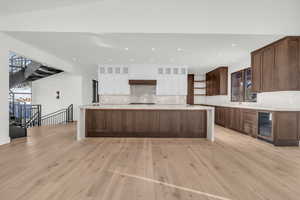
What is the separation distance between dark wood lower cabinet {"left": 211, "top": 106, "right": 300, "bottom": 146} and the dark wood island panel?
1.44 meters

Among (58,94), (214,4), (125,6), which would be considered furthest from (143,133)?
(58,94)

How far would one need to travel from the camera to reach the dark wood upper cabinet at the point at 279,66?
4020mm

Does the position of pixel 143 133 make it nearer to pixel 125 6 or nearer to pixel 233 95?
pixel 125 6

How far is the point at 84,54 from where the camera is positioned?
567 cm

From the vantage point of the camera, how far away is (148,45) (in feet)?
15.6

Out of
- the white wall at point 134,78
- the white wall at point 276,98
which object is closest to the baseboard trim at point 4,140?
the white wall at point 134,78

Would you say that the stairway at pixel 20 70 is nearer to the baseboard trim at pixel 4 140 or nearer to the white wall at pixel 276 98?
the baseboard trim at pixel 4 140

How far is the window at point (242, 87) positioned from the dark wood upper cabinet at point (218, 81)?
Result: 0.35 meters

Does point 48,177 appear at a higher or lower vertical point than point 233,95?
lower

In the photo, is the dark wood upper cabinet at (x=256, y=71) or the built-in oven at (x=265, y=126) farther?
the dark wood upper cabinet at (x=256, y=71)

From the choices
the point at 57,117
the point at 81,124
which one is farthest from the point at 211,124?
the point at 57,117

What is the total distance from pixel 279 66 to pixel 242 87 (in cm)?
244

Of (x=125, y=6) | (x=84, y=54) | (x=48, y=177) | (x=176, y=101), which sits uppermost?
(x=125, y=6)

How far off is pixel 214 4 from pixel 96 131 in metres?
4.32
